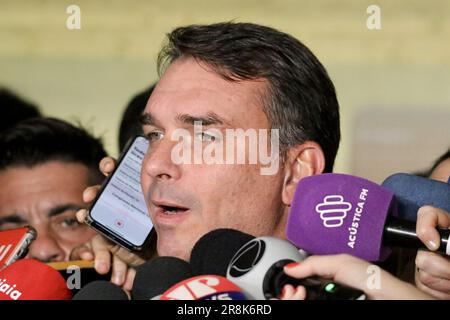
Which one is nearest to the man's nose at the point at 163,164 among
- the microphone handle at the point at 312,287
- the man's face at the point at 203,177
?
the man's face at the point at 203,177

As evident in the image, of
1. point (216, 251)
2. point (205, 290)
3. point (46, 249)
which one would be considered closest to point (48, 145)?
point (46, 249)

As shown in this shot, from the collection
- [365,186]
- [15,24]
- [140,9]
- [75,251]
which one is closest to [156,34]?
[140,9]

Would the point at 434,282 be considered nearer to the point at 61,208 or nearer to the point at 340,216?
the point at 340,216

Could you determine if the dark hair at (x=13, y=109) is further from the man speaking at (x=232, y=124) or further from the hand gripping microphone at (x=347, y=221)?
the hand gripping microphone at (x=347, y=221)

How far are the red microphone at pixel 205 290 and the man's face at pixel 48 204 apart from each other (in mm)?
1571

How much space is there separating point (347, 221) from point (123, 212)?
691 mm

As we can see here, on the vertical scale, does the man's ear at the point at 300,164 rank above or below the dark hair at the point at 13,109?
above

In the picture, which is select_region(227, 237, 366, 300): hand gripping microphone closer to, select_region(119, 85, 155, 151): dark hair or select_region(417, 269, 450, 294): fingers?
select_region(417, 269, 450, 294): fingers

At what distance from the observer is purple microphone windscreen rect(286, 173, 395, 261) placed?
57.9 inches

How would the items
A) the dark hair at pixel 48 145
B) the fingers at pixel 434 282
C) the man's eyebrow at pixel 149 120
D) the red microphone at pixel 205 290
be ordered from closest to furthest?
the red microphone at pixel 205 290 → the fingers at pixel 434 282 → the man's eyebrow at pixel 149 120 → the dark hair at pixel 48 145

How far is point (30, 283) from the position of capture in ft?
4.99

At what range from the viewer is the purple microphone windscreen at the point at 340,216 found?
1.47 m

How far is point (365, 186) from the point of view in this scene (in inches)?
59.1

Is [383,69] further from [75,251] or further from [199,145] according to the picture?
[199,145]
